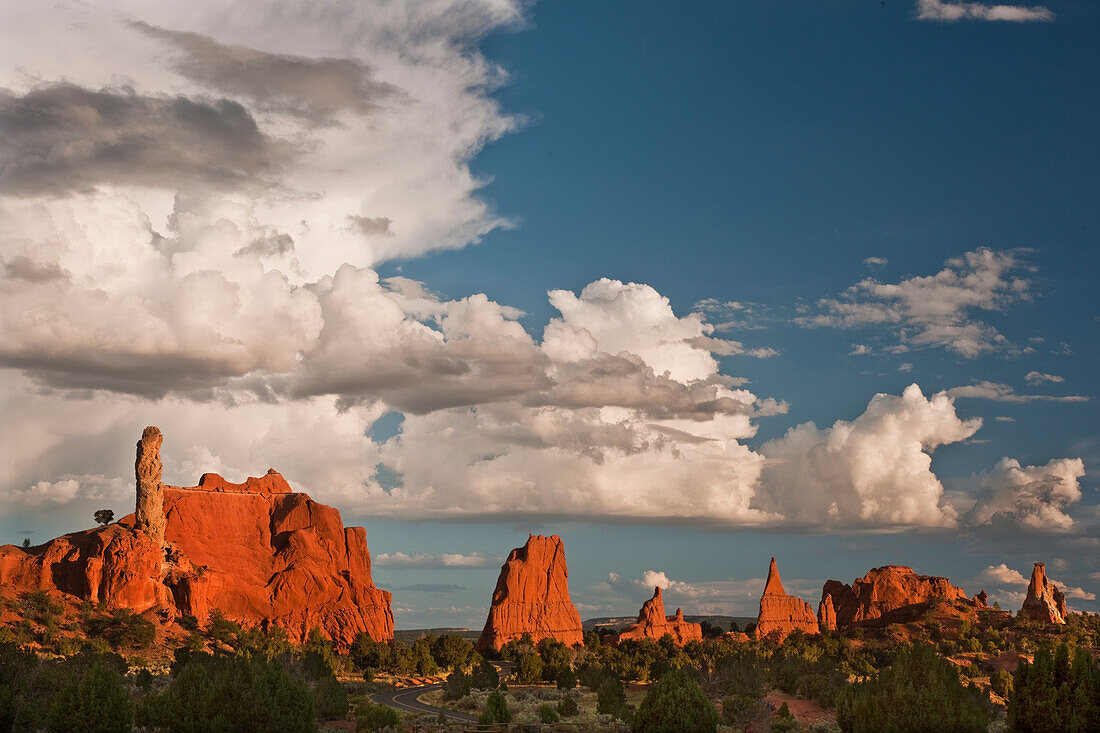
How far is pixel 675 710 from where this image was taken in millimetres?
48906

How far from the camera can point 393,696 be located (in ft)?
297

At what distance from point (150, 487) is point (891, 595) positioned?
10996cm

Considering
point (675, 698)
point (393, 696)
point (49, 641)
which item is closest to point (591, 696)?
point (393, 696)

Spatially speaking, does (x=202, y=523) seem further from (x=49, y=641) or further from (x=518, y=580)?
(x=518, y=580)

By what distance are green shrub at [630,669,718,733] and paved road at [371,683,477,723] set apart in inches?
748

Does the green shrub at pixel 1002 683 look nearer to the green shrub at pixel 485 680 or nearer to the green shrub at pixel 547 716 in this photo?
the green shrub at pixel 485 680

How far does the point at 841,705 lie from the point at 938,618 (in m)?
105

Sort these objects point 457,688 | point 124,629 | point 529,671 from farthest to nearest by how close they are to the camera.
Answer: point 529,671 → point 124,629 → point 457,688

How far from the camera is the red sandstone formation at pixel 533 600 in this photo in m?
153

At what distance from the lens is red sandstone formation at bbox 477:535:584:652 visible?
15275cm

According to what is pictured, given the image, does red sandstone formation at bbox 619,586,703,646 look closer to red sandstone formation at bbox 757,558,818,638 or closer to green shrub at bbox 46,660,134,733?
red sandstone formation at bbox 757,558,818,638

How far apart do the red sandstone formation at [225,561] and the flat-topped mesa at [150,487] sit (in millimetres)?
133

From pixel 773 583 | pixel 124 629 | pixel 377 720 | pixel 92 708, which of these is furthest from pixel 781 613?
pixel 92 708

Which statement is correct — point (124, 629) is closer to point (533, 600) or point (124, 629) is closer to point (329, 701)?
point (329, 701)
